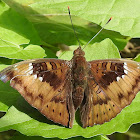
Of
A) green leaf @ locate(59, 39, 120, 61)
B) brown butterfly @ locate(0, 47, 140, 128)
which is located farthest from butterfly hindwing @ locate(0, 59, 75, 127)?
green leaf @ locate(59, 39, 120, 61)

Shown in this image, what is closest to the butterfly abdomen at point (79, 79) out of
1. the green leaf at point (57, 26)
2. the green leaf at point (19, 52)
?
the green leaf at point (19, 52)

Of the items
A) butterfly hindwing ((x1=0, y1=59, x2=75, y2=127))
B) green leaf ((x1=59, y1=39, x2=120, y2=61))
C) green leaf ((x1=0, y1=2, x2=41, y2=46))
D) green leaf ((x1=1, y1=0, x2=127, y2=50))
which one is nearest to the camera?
butterfly hindwing ((x1=0, y1=59, x2=75, y2=127))

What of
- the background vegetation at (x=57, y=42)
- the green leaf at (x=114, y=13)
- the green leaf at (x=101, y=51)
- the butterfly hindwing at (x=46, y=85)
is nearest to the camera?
the butterfly hindwing at (x=46, y=85)

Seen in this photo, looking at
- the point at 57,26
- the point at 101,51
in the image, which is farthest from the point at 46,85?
the point at 57,26

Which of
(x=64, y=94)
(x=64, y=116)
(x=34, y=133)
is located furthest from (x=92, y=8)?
(x=34, y=133)

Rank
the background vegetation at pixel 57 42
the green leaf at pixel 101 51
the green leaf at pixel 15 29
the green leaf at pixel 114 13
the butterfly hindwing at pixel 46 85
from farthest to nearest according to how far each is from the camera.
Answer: the green leaf at pixel 15 29
the green leaf at pixel 101 51
the green leaf at pixel 114 13
the background vegetation at pixel 57 42
the butterfly hindwing at pixel 46 85

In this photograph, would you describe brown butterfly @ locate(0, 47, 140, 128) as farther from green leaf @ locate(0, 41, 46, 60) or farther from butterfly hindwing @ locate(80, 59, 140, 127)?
green leaf @ locate(0, 41, 46, 60)

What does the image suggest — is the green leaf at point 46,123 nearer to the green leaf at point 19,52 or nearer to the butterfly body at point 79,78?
the butterfly body at point 79,78
